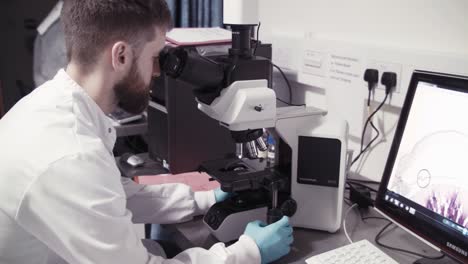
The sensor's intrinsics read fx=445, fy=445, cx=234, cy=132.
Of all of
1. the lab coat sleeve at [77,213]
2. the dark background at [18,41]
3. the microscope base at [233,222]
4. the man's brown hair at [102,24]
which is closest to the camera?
the lab coat sleeve at [77,213]

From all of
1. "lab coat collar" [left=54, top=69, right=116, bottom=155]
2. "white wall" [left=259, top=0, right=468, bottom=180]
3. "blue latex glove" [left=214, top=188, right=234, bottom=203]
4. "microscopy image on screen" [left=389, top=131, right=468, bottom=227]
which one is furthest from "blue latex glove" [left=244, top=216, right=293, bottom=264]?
"white wall" [left=259, top=0, right=468, bottom=180]

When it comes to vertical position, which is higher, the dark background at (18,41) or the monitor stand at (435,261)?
the dark background at (18,41)

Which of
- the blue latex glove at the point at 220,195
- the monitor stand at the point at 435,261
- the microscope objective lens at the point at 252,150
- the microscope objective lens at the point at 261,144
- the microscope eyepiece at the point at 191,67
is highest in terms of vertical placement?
the microscope eyepiece at the point at 191,67

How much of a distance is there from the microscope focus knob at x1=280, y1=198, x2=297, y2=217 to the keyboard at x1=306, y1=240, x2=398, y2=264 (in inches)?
6.3

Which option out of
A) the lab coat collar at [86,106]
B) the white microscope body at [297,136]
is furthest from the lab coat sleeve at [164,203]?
the lab coat collar at [86,106]

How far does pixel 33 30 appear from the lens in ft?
8.72

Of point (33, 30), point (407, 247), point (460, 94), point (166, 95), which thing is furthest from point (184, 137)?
point (33, 30)

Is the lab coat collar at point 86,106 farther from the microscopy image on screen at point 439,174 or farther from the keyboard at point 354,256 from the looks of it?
the microscopy image on screen at point 439,174

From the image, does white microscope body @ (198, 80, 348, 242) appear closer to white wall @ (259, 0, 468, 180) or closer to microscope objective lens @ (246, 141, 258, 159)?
microscope objective lens @ (246, 141, 258, 159)

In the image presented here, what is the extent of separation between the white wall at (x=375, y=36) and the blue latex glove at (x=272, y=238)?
562mm

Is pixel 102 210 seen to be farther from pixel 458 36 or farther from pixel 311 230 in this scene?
pixel 458 36

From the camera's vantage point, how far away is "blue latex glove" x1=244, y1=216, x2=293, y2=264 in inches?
39.6

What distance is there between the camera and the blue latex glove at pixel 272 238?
100 cm

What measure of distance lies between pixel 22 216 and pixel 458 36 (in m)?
1.15
